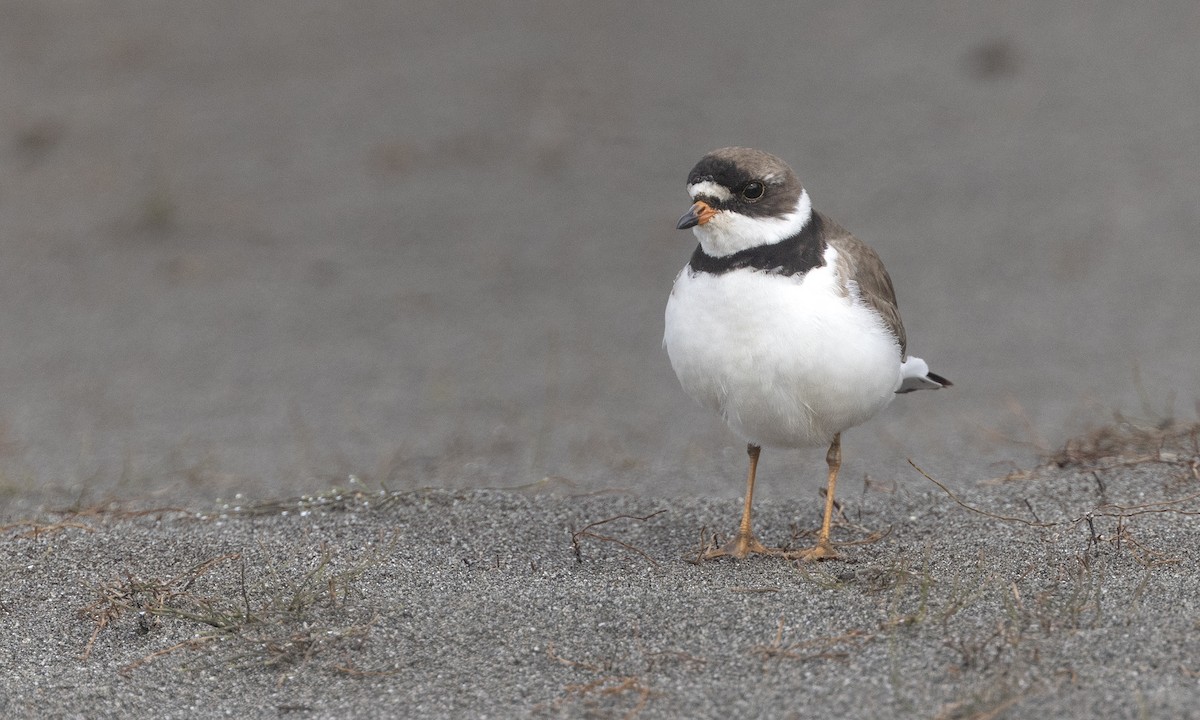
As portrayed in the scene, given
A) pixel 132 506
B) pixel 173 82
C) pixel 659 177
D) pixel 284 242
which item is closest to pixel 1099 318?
pixel 659 177

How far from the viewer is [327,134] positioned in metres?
11.0

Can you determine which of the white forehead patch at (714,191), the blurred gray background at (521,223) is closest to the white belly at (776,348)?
the white forehead patch at (714,191)

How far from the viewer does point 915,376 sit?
15.9ft

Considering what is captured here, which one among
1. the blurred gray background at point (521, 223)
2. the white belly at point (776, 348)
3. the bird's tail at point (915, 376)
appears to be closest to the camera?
the white belly at point (776, 348)

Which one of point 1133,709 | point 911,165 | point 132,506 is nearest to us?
point 1133,709

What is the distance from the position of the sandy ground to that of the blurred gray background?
36 mm

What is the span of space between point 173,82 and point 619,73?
3699 mm

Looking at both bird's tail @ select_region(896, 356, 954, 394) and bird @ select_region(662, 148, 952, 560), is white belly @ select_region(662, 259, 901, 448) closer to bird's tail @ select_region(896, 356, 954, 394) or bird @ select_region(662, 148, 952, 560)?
bird @ select_region(662, 148, 952, 560)

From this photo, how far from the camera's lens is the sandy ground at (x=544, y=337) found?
138 inches

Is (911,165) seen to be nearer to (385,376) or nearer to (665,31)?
(665,31)

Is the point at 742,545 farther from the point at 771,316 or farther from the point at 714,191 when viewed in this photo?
the point at 714,191

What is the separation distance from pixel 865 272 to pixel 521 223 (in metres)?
5.89

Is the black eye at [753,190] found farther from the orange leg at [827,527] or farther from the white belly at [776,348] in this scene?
the orange leg at [827,527]

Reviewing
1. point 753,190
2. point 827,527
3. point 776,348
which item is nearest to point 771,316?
point 776,348
